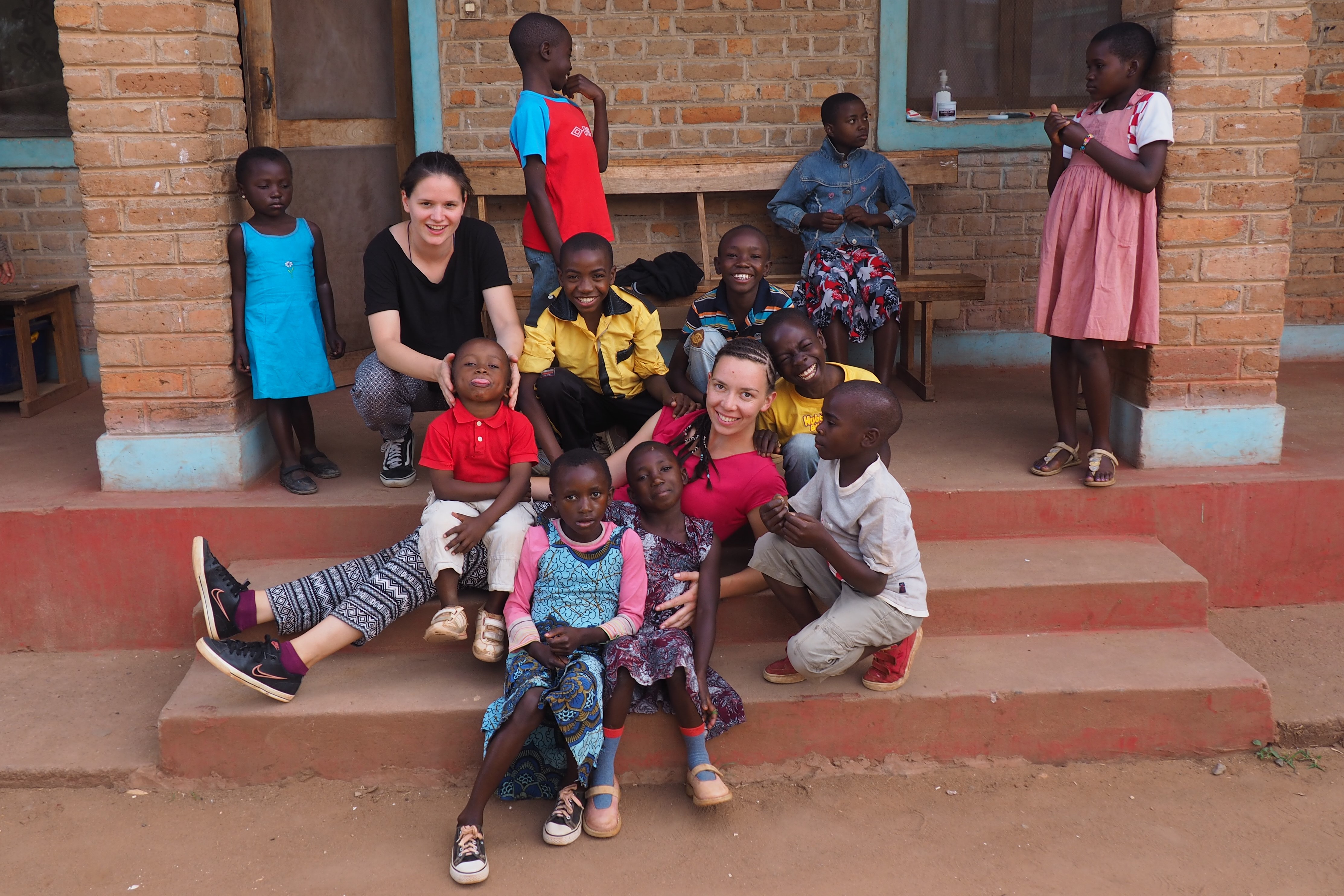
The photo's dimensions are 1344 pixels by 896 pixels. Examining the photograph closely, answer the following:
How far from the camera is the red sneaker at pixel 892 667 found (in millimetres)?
3324

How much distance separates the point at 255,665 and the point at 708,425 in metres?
1.56

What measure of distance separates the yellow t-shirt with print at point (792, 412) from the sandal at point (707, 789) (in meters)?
1.12

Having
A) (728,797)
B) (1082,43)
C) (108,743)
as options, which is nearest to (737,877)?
(728,797)

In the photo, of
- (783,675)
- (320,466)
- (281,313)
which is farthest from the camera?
(320,466)

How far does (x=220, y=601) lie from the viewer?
346 cm

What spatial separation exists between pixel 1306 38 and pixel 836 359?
2.06 metres

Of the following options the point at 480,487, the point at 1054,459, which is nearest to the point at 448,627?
the point at 480,487

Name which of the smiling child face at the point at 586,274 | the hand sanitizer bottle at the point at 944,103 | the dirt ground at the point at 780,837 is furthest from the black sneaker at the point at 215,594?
the hand sanitizer bottle at the point at 944,103

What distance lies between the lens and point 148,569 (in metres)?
3.98

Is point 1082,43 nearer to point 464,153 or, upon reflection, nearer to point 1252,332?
point 1252,332

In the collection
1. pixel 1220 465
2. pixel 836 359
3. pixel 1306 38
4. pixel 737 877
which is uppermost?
pixel 1306 38

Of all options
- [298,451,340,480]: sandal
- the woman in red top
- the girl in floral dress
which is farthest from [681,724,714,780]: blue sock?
[298,451,340,480]: sandal

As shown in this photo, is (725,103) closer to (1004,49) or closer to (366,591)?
(1004,49)

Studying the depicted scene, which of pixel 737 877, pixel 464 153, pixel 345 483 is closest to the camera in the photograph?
pixel 737 877
